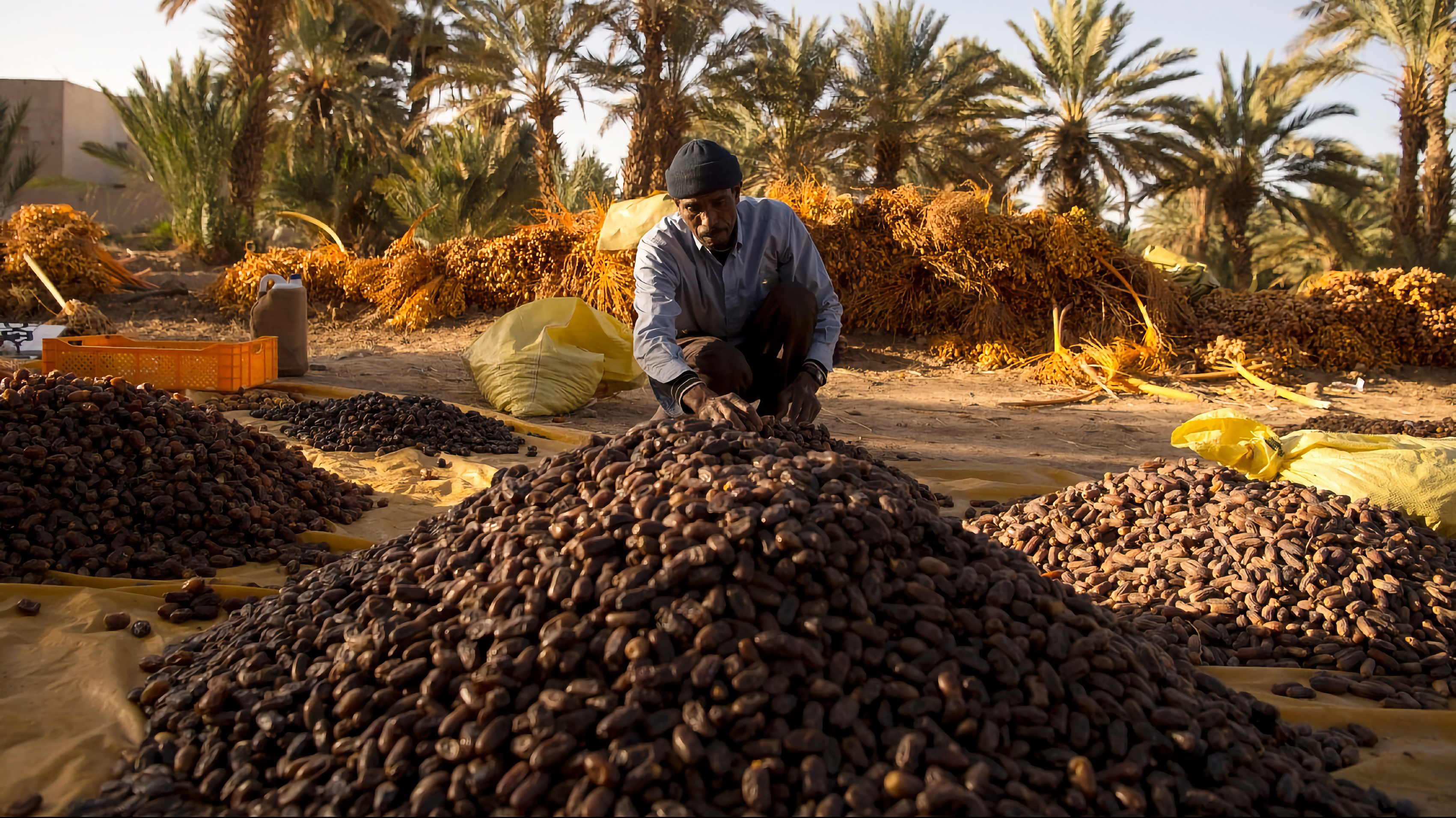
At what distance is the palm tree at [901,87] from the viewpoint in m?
13.9

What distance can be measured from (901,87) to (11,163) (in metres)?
16.9

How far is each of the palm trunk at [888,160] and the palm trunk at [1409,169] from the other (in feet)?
24.0

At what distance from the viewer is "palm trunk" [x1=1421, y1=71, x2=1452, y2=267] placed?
A: 13.1m

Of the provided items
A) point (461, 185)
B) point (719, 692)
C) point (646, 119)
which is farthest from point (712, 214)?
point (461, 185)

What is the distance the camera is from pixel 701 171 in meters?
2.91

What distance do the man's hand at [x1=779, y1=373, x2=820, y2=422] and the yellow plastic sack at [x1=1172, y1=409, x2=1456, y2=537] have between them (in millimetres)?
1512

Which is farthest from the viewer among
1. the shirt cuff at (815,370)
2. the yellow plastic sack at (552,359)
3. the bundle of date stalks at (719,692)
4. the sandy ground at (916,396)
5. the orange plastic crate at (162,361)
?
the yellow plastic sack at (552,359)

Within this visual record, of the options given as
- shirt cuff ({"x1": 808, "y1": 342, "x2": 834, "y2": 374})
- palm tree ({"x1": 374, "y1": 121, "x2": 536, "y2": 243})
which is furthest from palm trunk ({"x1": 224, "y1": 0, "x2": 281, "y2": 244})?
shirt cuff ({"x1": 808, "y1": 342, "x2": 834, "y2": 374})

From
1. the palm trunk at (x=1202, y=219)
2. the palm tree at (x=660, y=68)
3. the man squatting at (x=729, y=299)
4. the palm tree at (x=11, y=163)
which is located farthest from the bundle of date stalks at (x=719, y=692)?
the palm tree at (x=11, y=163)

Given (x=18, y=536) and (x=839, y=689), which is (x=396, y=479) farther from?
(x=839, y=689)

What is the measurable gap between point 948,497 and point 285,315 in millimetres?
4640

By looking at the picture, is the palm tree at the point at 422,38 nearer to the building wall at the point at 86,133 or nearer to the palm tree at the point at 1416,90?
the building wall at the point at 86,133

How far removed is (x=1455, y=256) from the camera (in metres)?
14.4

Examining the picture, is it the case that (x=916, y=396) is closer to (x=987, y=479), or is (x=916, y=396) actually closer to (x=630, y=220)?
(x=630, y=220)
